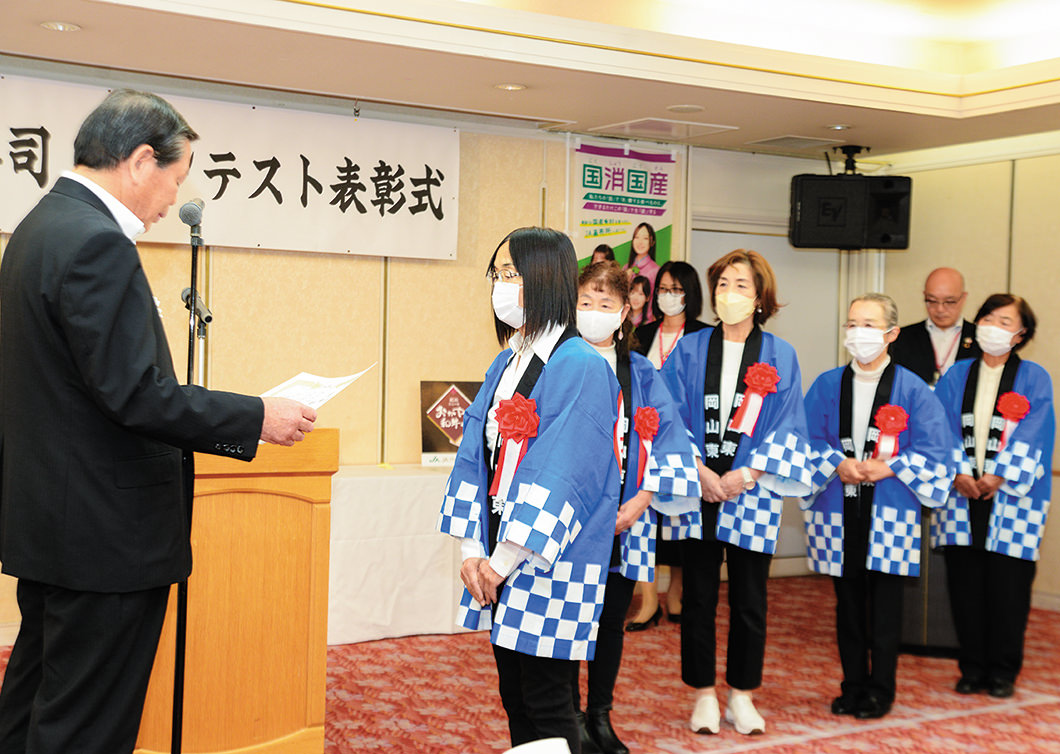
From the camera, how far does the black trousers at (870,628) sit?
3.78m

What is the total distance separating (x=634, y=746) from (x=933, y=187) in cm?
444

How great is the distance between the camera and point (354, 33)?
3914 millimetres

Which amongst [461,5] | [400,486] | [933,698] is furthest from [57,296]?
[933,698]

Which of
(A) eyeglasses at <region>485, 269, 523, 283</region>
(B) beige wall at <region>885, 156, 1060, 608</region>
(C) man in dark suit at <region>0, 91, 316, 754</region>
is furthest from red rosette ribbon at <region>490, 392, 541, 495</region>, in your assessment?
(B) beige wall at <region>885, 156, 1060, 608</region>

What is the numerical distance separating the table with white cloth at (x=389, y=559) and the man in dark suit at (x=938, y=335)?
7.67 feet

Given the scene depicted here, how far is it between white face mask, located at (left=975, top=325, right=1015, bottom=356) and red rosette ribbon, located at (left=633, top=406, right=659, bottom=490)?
5.72 feet

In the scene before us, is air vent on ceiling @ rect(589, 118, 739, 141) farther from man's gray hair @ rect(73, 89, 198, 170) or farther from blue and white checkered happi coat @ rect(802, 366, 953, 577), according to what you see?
man's gray hair @ rect(73, 89, 198, 170)

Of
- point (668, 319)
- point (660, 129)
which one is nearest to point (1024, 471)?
point (668, 319)

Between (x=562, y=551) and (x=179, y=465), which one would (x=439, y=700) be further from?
(x=179, y=465)

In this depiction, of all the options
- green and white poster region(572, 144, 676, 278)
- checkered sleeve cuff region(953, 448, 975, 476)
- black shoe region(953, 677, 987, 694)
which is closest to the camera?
A: checkered sleeve cuff region(953, 448, 975, 476)

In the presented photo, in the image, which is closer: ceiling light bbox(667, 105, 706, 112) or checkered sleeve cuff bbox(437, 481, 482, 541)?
checkered sleeve cuff bbox(437, 481, 482, 541)

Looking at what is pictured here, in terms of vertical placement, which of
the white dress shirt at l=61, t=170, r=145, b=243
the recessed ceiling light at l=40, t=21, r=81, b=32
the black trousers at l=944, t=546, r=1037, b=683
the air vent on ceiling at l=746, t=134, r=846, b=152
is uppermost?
the air vent on ceiling at l=746, t=134, r=846, b=152

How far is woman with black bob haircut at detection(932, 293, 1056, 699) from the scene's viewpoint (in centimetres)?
414

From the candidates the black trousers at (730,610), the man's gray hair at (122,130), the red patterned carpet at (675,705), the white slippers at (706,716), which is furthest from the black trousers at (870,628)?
the man's gray hair at (122,130)
